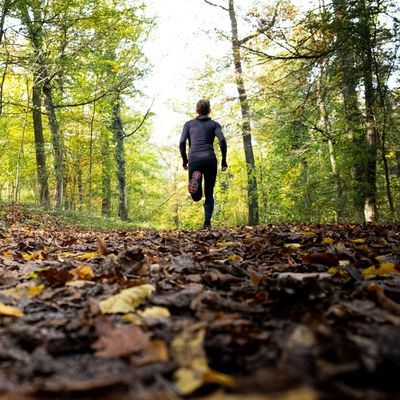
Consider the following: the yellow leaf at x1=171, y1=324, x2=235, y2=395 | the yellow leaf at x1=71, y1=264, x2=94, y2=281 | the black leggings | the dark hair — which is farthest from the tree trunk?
the yellow leaf at x1=171, y1=324, x2=235, y2=395

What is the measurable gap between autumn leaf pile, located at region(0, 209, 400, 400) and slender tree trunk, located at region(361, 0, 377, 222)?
5317 millimetres

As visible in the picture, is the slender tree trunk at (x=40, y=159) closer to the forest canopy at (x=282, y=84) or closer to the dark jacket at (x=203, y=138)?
the forest canopy at (x=282, y=84)

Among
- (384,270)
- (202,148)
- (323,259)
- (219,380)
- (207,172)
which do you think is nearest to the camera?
(219,380)

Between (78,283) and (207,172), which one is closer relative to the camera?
(78,283)

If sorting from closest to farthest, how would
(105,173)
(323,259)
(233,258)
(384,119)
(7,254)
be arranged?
(323,259) → (233,258) → (7,254) → (384,119) → (105,173)

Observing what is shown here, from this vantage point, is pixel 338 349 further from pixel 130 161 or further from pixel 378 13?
pixel 130 161

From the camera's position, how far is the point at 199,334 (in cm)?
108

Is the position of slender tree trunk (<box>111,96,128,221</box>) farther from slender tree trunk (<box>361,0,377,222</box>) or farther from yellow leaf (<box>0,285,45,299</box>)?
yellow leaf (<box>0,285,45,299</box>)

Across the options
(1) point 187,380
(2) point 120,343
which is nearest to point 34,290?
(2) point 120,343

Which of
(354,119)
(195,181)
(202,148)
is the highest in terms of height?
(354,119)

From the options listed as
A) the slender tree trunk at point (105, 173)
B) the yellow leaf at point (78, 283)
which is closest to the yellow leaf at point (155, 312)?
the yellow leaf at point (78, 283)

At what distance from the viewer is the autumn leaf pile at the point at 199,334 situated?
0.79 metres

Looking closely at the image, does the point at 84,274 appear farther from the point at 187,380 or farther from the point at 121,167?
the point at 121,167

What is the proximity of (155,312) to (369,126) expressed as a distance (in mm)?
6491
